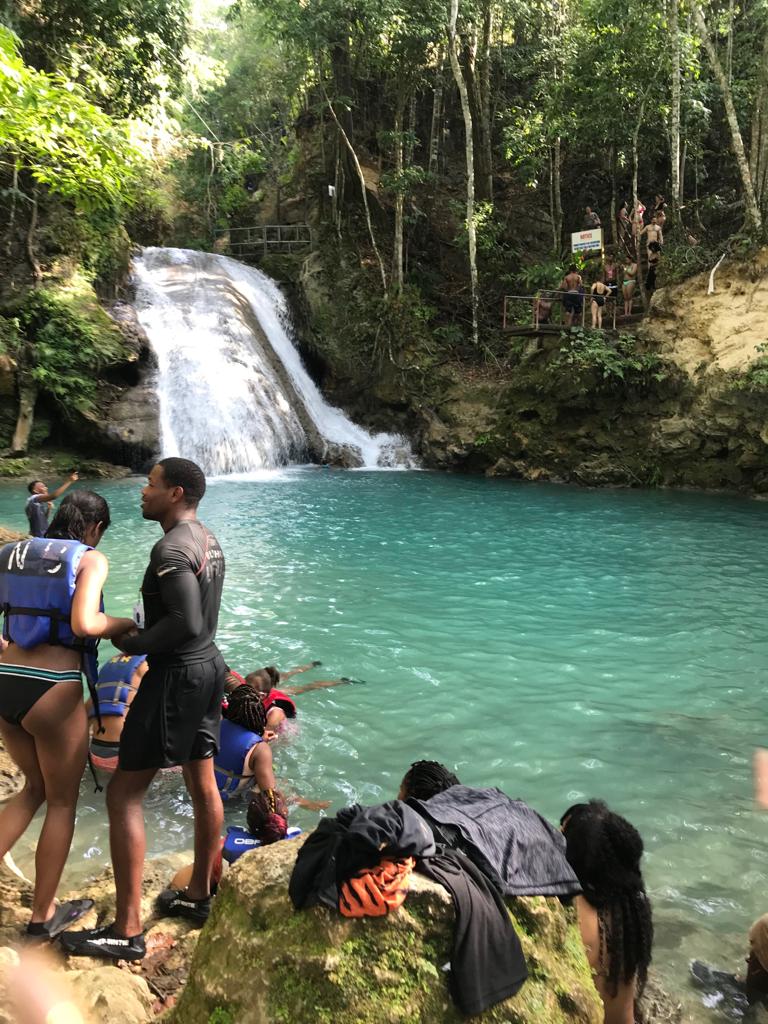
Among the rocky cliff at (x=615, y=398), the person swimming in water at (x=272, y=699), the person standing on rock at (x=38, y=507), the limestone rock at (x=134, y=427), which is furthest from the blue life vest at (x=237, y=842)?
the limestone rock at (x=134, y=427)

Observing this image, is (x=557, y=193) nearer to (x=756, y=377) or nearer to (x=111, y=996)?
(x=756, y=377)

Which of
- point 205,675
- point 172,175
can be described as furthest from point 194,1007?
point 172,175

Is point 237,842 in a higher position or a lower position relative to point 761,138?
lower

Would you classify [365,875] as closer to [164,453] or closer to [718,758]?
[718,758]

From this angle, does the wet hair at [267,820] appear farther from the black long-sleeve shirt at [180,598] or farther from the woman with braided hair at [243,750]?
the black long-sleeve shirt at [180,598]

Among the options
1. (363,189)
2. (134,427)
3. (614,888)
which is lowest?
(614,888)

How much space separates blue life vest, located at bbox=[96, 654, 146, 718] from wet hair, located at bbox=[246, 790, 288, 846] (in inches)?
40.1

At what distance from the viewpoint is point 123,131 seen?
419 inches

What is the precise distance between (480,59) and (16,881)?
1157 inches

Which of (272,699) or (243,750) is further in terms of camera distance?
(272,699)

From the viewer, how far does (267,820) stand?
347 cm

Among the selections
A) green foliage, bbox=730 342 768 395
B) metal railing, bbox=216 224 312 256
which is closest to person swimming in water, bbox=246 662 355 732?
→ green foliage, bbox=730 342 768 395

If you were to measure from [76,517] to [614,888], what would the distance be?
255 cm

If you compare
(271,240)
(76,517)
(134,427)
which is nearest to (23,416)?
(134,427)
